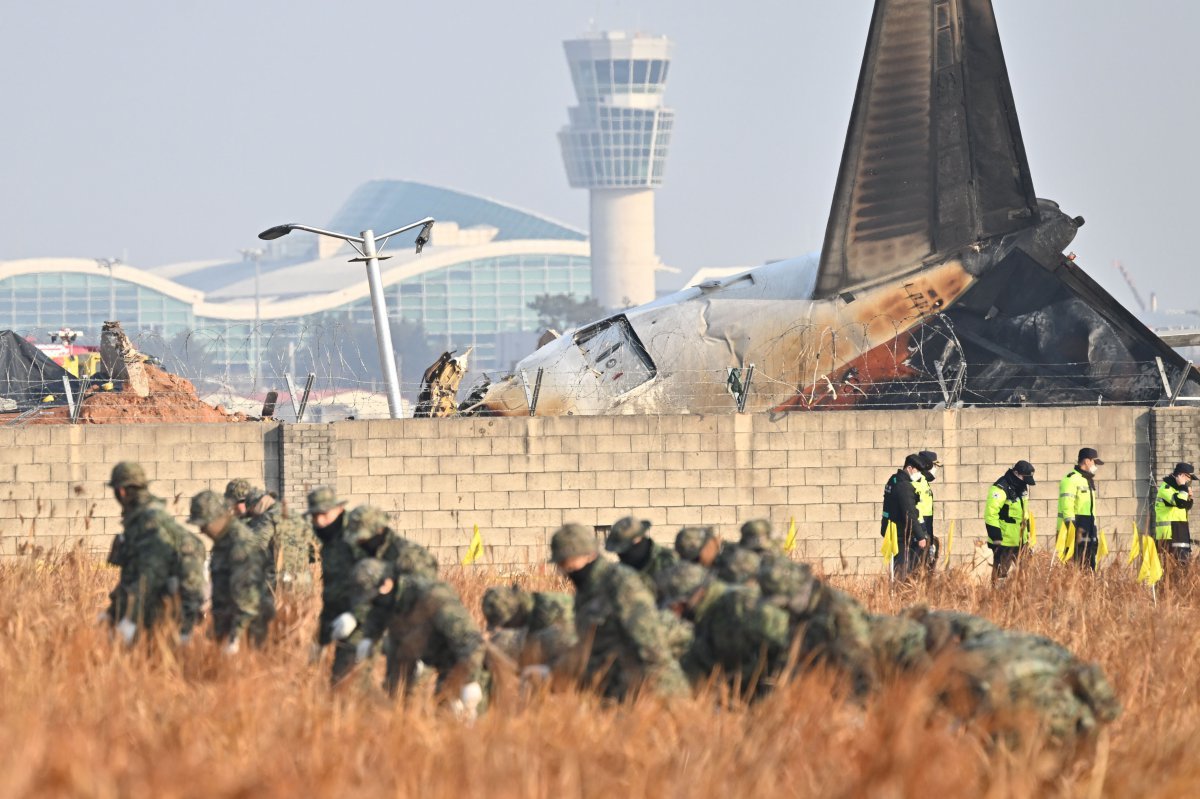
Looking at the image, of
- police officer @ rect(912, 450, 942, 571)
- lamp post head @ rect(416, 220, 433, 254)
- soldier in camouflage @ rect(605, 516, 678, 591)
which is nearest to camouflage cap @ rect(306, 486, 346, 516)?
soldier in camouflage @ rect(605, 516, 678, 591)

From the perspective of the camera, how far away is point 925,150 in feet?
82.9

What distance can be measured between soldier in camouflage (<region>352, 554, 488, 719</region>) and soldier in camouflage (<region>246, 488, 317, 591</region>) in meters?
2.88

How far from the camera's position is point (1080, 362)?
2556cm

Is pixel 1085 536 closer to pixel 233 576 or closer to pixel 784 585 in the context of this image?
pixel 784 585

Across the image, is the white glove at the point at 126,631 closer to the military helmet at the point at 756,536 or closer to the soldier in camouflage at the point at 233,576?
the soldier in camouflage at the point at 233,576

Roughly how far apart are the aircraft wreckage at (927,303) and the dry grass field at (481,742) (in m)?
13.9

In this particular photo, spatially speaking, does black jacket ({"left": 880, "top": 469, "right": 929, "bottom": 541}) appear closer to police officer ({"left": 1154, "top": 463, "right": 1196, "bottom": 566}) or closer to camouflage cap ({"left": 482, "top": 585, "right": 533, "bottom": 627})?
police officer ({"left": 1154, "top": 463, "right": 1196, "bottom": 566})

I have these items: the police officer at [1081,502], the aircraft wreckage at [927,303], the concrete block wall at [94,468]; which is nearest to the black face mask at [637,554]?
the police officer at [1081,502]

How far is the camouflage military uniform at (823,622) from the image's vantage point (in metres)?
10.3

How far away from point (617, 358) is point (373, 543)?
46.5 feet

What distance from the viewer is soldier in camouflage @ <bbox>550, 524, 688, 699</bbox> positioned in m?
10.2

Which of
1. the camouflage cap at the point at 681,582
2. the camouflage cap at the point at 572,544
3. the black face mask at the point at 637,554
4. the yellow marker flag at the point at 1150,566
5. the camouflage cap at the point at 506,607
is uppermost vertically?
the camouflage cap at the point at 572,544

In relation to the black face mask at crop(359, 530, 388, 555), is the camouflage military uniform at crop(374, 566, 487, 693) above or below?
below

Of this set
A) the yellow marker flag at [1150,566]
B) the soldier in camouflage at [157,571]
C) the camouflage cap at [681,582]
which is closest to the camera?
the camouflage cap at [681,582]
